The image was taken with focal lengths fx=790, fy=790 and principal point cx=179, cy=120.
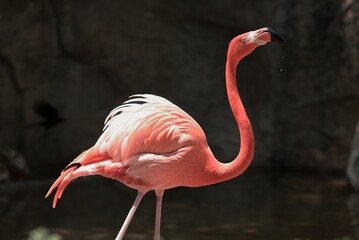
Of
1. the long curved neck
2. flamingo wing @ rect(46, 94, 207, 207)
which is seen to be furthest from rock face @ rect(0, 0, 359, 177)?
the long curved neck

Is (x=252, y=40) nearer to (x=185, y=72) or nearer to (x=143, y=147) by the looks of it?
(x=143, y=147)

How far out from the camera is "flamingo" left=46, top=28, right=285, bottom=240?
131 inches

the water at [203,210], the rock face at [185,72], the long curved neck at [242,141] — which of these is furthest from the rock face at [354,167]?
the long curved neck at [242,141]

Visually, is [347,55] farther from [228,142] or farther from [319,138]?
[228,142]

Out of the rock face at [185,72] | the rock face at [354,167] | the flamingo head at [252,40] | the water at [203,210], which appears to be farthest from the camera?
the rock face at [185,72]

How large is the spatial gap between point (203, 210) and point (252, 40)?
2.66 m

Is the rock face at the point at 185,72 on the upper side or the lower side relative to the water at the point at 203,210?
upper

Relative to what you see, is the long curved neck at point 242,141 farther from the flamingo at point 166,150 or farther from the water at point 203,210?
the water at point 203,210

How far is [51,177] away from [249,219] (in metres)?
2.21

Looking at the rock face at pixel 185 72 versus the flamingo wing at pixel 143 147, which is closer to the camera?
the flamingo wing at pixel 143 147

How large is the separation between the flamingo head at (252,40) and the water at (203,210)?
1598 mm

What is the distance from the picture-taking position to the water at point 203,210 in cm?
499

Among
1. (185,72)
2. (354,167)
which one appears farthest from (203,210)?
(185,72)

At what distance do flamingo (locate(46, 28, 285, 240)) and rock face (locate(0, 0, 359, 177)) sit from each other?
3896mm
